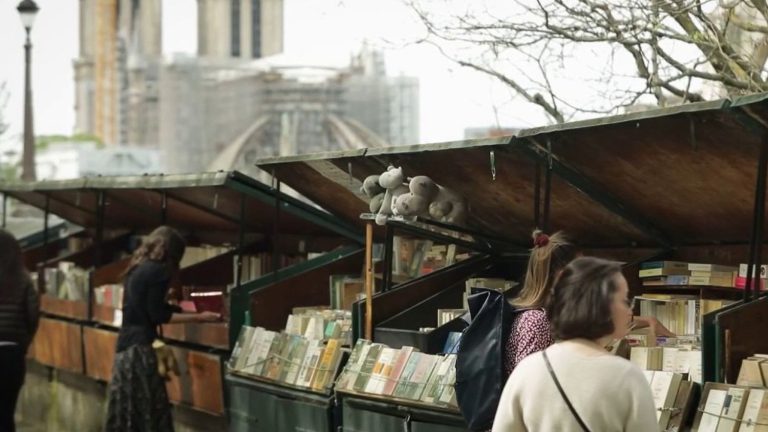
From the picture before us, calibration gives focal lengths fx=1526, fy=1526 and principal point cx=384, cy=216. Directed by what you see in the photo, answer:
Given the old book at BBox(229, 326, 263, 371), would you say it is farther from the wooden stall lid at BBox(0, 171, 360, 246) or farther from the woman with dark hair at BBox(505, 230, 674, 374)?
the woman with dark hair at BBox(505, 230, 674, 374)

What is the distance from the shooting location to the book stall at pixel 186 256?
464 inches

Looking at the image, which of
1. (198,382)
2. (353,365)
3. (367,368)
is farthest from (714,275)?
(198,382)

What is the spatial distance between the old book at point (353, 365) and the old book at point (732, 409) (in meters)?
2.77

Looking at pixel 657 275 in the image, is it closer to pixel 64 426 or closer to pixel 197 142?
pixel 64 426

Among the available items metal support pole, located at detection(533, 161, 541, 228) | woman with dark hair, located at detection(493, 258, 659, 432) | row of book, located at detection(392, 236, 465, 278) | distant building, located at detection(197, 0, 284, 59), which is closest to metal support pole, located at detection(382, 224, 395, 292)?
row of book, located at detection(392, 236, 465, 278)

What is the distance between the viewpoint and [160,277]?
10.6 metres

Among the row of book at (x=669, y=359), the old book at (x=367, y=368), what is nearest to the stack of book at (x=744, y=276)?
the row of book at (x=669, y=359)

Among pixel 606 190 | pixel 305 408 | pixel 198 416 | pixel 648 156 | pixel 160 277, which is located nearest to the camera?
pixel 648 156

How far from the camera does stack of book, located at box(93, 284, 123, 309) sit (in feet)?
45.9

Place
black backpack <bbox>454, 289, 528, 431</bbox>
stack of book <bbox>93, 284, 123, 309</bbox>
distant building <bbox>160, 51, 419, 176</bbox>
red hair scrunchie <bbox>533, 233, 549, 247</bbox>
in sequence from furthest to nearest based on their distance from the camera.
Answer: distant building <bbox>160, 51, 419, 176</bbox> < stack of book <bbox>93, 284, 123, 309</bbox> < black backpack <bbox>454, 289, 528, 431</bbox> < red hair scrunchie <bbox>533, 233, 549, 247</bbox>

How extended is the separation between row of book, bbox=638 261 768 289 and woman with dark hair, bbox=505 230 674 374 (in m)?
2.35

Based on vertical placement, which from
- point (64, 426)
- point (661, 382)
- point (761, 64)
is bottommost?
point (64, 426)

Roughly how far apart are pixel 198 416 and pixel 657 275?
17.9 ft

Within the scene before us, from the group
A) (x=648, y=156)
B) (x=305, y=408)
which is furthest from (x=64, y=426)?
(x=648, y=156)
